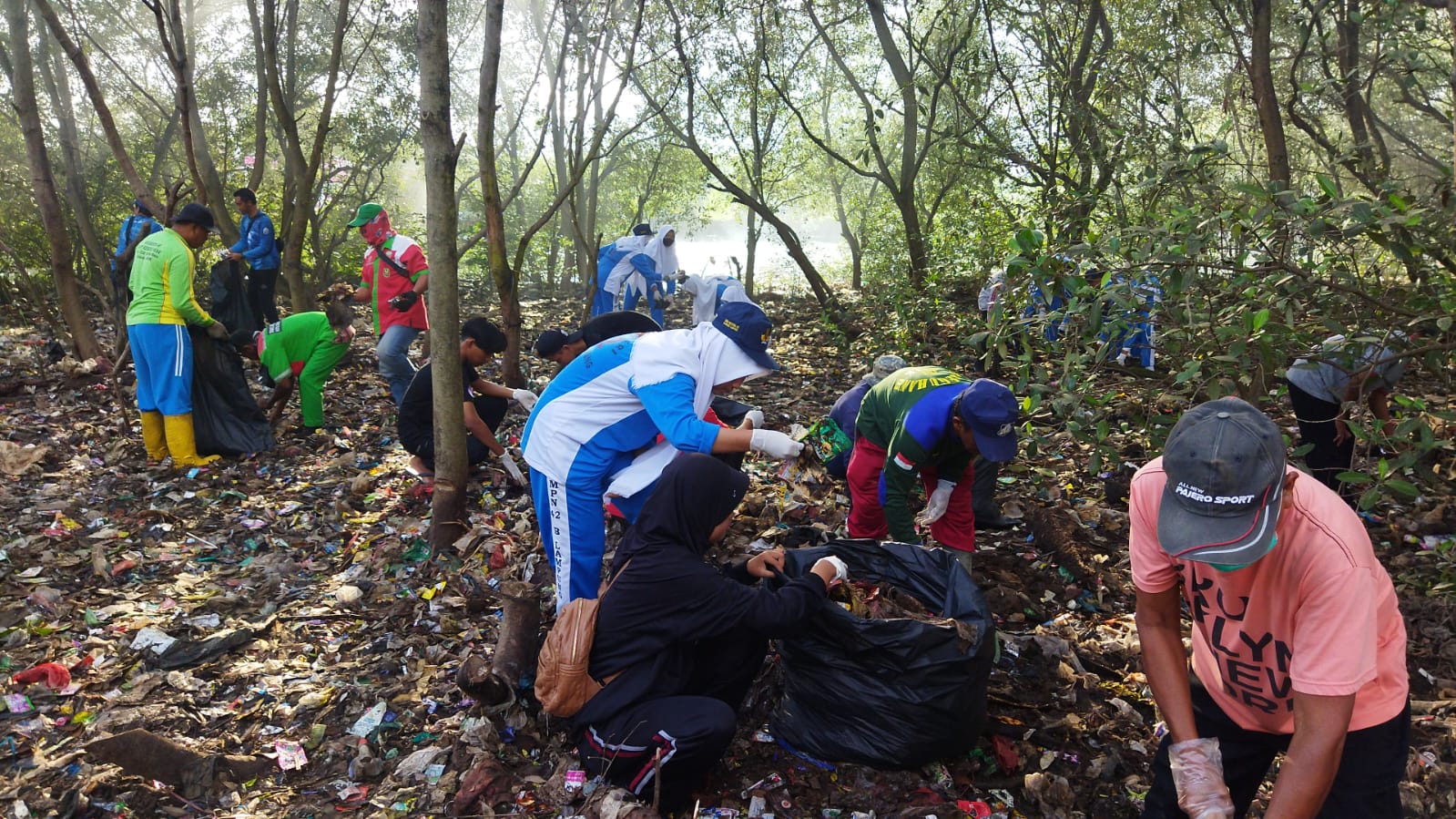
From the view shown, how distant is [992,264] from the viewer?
8195mm

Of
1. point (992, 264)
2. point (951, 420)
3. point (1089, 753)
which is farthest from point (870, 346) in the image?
point (1089, 753)

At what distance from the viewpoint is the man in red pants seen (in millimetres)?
3256

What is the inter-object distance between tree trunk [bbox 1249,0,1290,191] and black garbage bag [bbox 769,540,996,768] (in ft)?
16.1

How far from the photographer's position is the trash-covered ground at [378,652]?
2.71 meters

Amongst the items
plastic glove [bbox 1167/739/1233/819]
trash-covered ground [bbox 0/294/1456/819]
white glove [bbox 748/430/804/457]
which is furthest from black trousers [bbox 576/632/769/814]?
plastic glove [bbox 1167/739/1233/819]

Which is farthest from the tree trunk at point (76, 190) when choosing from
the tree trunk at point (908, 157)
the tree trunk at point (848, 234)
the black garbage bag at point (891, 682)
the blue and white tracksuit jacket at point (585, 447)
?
the tree trunk at point (848, 234)

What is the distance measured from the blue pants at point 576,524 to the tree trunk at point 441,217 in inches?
35.9

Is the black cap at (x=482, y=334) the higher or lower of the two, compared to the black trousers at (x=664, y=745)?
higher

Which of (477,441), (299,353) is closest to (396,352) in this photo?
(299,353)

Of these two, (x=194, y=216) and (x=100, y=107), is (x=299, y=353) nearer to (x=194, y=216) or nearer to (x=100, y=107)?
(x=194, y=216)

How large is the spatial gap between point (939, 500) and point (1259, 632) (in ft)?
6.52

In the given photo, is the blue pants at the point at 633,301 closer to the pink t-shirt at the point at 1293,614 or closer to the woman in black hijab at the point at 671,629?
the woman in black hijab at the point at 671,629

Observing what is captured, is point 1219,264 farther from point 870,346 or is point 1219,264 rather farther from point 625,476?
point 870,346

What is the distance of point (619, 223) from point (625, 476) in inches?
795
